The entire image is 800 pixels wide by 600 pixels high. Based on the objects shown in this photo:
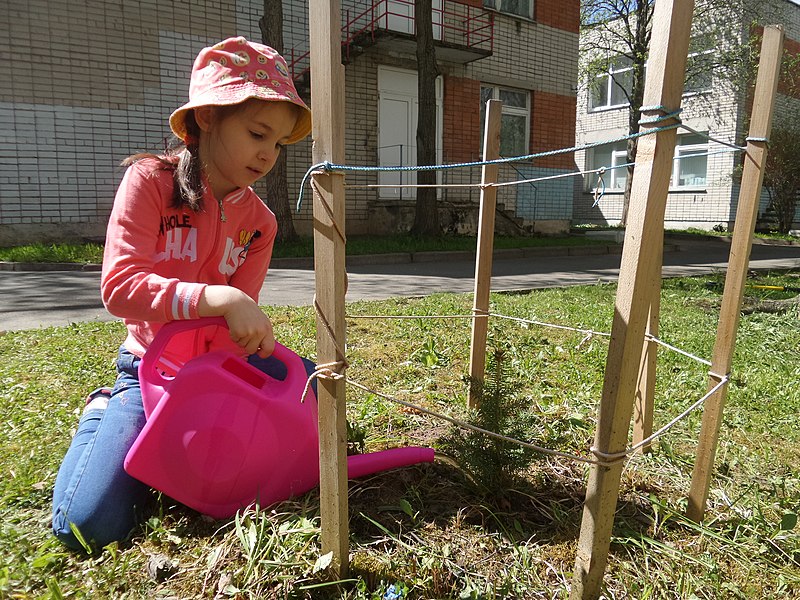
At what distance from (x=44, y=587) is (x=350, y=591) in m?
0.78

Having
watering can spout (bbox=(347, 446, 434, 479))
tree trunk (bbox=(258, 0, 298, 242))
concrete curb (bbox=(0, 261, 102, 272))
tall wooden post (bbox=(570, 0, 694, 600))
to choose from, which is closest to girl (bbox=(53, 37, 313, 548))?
watering can spout (bbox=(347, 446, 434, 479))

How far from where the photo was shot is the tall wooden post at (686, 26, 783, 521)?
1639 mm

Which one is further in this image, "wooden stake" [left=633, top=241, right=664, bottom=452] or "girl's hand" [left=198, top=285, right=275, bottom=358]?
"wooden stake" [left=633, top=241, right=664, bottom=452]

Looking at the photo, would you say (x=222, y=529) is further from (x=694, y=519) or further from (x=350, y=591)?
(x=694, y=519)

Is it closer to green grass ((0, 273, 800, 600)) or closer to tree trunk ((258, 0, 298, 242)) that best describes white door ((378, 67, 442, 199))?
tree trunk ((258, 0, 298, 242))

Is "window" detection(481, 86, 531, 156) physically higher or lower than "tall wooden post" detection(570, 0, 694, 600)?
higher

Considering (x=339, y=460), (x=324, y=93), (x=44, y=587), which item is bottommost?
(x=44, y=587)

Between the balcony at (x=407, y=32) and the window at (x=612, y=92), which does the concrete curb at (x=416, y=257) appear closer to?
the balcony at (x=407, y=32)

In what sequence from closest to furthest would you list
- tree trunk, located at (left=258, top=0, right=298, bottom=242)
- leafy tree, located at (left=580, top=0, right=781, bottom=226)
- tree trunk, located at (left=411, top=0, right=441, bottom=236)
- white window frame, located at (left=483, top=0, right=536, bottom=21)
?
tree trunk, located at (left=258, top=0, right=298, bottom=242) → tree trunk, located at (left=411, top=0, right=441, bottom=236) → white window frame, located at (left=483, top=0, right=536, bottom=21) → leafy tree, located at (left=580, top=0, right=781, bottom=226)

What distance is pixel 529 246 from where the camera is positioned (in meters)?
11.8

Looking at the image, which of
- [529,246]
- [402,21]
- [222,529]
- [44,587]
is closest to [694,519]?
[222,529]

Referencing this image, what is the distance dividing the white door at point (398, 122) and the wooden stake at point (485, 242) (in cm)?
1057

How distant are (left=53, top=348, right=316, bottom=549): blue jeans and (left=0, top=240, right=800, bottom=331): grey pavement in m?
3.17

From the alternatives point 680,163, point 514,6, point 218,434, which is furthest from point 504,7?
point 218,434
